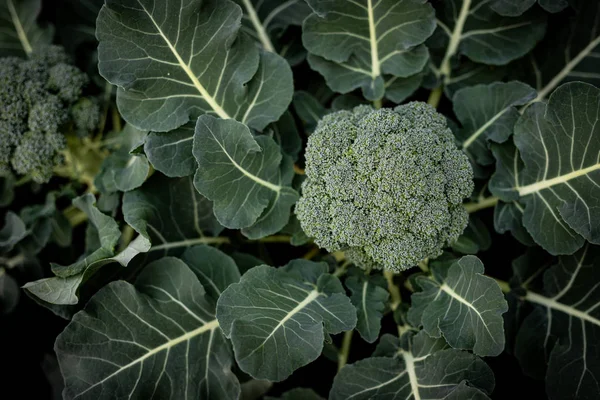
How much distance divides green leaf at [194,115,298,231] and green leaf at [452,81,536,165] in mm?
512

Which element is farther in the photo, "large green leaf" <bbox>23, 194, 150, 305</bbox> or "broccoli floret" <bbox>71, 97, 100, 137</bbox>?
"broccoli floret" <bbox>71, 97, 100, 137</bbox>

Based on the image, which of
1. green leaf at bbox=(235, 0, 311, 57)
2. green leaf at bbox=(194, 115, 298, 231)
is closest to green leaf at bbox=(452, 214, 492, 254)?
green leaf at bbox=(194, 115, 298, 231)

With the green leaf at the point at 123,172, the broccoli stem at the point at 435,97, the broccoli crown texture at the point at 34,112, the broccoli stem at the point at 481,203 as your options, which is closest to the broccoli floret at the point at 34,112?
the broccoli crown texture at the point at 34,112

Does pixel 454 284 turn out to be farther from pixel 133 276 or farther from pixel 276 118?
pixel 133 276

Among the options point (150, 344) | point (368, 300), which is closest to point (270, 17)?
point (368, 300)

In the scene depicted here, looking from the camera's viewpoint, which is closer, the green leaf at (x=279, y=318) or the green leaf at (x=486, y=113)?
the green leaf at (x=279, y=318)

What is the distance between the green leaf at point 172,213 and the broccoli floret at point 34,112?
0.94 ft

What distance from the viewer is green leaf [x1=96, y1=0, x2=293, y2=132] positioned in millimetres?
1203

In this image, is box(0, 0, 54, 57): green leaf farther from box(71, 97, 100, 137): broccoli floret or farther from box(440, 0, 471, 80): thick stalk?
box(440, 0, 471, 80): thick stalk

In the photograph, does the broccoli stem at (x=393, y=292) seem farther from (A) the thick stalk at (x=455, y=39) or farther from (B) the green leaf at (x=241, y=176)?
(A) the thick stalk at (x=455, y=39)

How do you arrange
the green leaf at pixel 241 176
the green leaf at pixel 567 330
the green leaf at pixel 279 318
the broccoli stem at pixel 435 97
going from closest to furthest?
the green leaf at pixel 279 318 < the green leaf at pixel 241 176 < the green leaf at pixel 567 330 < the broccoli stem at pixel 435 97

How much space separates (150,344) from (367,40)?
3.25 feet

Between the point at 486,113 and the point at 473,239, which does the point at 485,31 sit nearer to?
the point at 486,113

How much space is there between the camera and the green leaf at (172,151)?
1247mm
